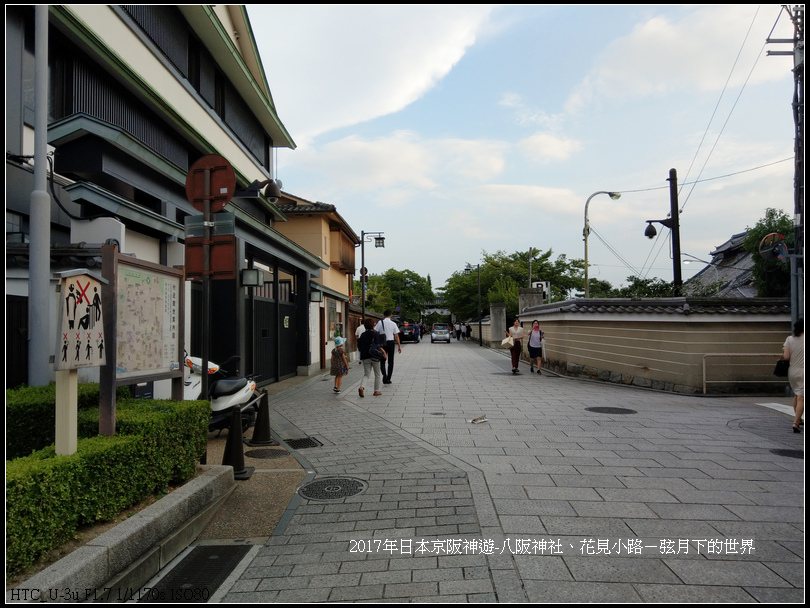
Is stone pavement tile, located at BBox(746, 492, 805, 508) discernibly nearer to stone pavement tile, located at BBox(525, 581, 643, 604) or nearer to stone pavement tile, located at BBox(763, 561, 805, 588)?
stone pavement tile, located at BBox(763, 561, 805, 588)

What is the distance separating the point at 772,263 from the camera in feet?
60.8

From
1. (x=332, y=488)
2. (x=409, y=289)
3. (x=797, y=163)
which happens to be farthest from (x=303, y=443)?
(x=409, y=289)

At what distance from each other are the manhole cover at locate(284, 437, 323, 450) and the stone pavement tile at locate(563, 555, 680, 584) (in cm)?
462

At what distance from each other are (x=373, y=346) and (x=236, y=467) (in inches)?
272

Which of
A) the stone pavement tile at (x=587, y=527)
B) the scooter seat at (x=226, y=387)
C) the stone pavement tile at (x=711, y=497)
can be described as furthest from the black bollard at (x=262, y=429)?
the stone pavement tile at (x=711, y=497)

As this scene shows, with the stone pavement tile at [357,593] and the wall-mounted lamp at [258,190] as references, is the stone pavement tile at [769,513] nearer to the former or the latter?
the stone pavement tile at [357,593]

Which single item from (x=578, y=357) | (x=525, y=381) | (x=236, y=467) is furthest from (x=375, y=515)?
(x=578, y=357)

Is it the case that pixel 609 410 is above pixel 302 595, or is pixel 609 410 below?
below

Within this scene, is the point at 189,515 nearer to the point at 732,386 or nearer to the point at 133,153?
the point at 133,153

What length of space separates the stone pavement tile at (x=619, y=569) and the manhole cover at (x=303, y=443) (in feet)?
15.2

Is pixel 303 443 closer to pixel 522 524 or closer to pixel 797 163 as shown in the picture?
pixel 522 524

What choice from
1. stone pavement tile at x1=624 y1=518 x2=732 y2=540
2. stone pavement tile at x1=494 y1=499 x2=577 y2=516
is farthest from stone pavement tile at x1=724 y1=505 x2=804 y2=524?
stone pavement tile at x1=494 y1=499 x2=577 y2=516

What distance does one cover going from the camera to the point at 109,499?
3.69 metres

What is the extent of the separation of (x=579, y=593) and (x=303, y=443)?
Answer: 525 centimetres
